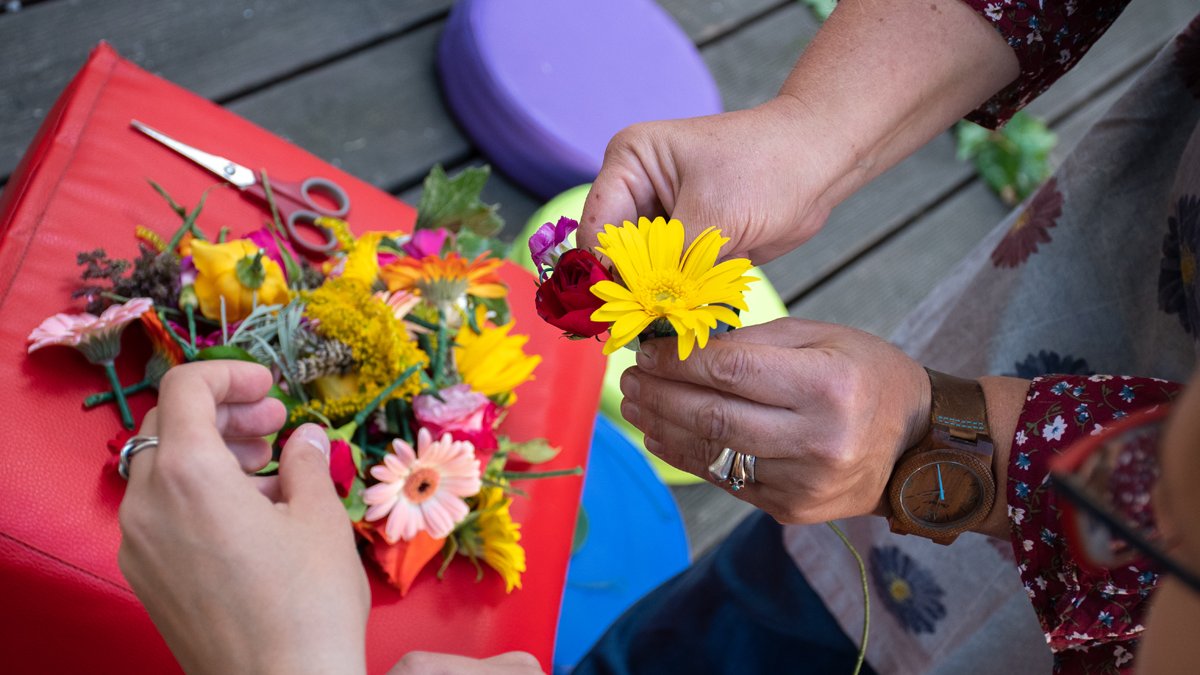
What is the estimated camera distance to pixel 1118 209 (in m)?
0.77

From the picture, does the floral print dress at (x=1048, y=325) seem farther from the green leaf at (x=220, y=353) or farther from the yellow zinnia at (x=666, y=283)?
the green leaf at (x=220, y=353)

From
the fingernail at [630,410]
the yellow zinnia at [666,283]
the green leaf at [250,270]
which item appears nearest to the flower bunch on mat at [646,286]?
the yellow zinnia at [666,283]

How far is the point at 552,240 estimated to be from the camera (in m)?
0.67

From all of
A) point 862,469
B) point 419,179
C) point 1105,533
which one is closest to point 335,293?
point 862,469

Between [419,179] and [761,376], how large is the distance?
3.70 feet

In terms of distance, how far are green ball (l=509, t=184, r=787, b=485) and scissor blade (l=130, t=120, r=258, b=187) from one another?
488 millimetres

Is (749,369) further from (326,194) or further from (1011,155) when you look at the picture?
(1011,155)

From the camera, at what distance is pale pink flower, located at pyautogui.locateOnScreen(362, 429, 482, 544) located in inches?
31.2

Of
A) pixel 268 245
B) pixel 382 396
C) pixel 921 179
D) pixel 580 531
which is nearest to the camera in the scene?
pixel 382 396

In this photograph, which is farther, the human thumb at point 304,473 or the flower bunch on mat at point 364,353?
the flower bunch on mat at point 364,353

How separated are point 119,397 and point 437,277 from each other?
279 millimetres

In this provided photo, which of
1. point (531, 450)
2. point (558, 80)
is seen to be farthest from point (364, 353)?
point (558, 80)

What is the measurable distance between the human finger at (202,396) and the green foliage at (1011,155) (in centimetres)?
181

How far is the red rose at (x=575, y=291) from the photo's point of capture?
1.94ft
